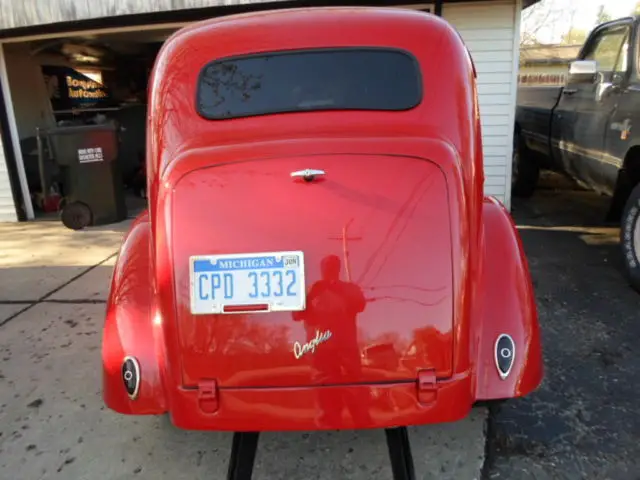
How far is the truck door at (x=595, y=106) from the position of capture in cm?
521

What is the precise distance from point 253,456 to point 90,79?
10.8m

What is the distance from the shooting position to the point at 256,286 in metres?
2.08

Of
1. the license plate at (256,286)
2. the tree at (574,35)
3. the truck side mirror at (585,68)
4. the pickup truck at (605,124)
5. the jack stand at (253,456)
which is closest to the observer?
the license plate at (256,286)

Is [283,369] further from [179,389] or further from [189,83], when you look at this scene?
[189,83]

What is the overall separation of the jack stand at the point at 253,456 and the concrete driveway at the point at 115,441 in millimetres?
328

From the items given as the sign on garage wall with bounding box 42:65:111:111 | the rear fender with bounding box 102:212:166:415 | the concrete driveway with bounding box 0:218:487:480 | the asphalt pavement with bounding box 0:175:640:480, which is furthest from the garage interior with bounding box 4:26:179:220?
the rear fender with bounding box 102:212:166:415

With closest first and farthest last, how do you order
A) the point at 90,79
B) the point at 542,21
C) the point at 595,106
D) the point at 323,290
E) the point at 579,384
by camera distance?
the point at 323,290
the point at 579,384
the point at 595,106
the point at 90,79
the point at 542,21

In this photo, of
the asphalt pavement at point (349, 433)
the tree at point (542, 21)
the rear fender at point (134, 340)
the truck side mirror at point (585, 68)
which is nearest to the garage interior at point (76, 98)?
the asphalt pavement at point (349, 433)

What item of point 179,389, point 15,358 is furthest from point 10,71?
point 179,389

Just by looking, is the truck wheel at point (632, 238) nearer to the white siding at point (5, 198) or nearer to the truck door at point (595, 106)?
the truck door at point (595, 106)

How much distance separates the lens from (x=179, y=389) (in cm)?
216

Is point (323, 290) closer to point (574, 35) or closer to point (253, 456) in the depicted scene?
point (253, 456)

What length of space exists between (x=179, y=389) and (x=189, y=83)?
1.41 m

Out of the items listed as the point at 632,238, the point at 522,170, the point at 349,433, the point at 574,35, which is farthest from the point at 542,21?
the point at 349,433
